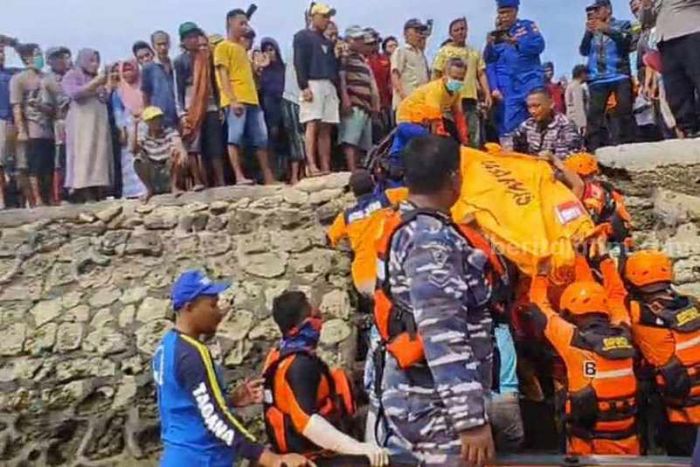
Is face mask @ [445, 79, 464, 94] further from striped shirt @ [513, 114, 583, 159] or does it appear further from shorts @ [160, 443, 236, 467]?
shorts @ [160, 443, 236, 467]

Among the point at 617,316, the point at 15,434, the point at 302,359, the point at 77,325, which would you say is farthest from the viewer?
the point at 77,325

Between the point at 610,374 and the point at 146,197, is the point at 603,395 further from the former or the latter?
the point at 146,197

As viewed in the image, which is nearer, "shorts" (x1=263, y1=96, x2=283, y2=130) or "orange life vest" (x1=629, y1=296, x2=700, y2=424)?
"orange life vest" (x1=629, y1=296, x2=700, y2=424)

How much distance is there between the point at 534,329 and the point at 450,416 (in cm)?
250

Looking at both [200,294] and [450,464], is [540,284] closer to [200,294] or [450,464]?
[200,294]

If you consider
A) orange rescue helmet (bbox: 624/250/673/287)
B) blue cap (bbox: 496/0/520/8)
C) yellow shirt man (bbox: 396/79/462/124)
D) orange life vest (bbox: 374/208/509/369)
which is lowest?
orange rescue helmet (bbox: 624/250/673/287)

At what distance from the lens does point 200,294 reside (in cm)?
482

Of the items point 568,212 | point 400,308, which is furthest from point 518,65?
point 400,308

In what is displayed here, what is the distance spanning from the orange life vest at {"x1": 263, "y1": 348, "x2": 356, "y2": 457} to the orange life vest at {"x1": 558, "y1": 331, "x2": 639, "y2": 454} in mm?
1123


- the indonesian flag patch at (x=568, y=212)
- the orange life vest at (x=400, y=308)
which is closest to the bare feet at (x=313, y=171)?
the indonesian flag patch at (x=568, y=212)

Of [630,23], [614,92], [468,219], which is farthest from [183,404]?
[630,23]

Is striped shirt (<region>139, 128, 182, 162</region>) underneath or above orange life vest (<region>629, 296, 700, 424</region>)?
above

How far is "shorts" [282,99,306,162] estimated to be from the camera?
973 centimetres

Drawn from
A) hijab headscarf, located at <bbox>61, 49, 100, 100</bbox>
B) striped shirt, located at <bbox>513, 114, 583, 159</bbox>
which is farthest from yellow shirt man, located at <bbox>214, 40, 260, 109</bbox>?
striped shirt, located at <bbox>513, 114, 583, 159</bbox>
